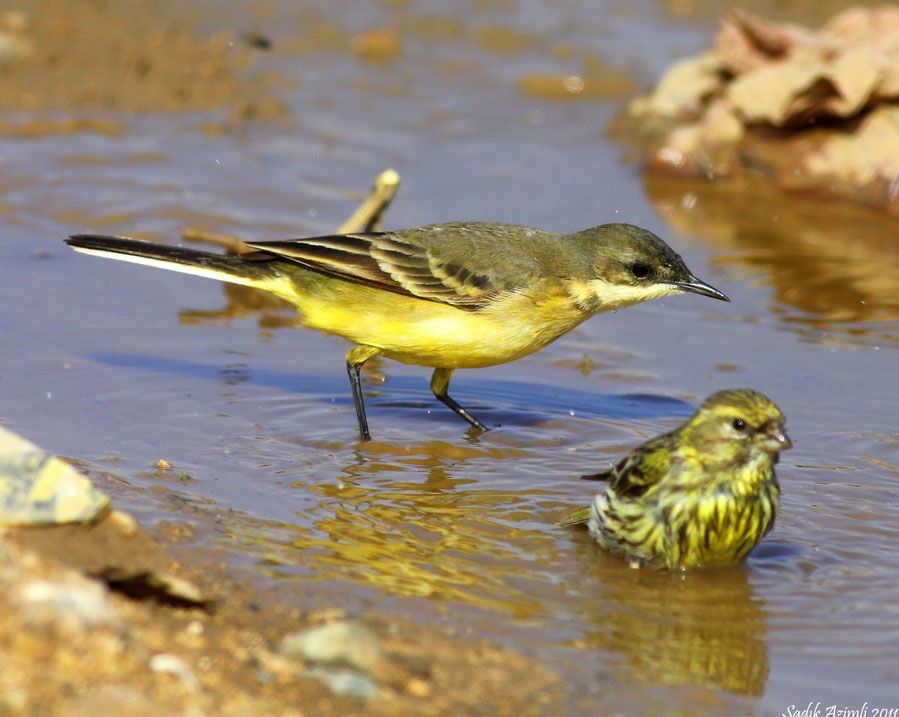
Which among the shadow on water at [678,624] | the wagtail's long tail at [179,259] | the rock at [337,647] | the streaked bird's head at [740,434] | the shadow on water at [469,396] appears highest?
the wagtail's long tail at [179,259]

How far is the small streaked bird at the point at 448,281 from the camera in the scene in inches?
357

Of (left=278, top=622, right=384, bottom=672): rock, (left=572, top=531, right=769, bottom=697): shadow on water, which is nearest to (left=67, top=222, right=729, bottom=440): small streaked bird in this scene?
(left=572, top=531, right=769, bottom=697): shadow on water

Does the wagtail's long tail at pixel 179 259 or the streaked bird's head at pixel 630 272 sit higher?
the streaked bird's head at pixel 630 272

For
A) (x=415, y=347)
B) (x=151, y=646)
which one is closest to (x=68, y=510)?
(x=151, y=646)

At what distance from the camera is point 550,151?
15.8m

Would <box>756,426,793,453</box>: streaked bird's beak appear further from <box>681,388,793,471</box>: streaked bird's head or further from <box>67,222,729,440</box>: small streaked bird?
Answer: <box>67,222,729,440</box>: small streaked bird

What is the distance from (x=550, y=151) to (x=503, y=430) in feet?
23.0

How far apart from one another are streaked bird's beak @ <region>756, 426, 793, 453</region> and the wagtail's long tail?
396 centimetres

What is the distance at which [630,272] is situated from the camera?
9.30 meters

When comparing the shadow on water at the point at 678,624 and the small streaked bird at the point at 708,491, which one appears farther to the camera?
the small streaked bird at the point at 708,491

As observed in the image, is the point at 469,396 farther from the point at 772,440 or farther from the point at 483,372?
the point at 772,440

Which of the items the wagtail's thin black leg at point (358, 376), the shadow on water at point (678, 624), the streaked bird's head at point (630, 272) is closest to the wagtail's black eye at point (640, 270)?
the streaked bird's head at point (630, 272)

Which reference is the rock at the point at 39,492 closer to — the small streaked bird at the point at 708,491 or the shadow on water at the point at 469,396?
the small streaked bird at the point at 708,491

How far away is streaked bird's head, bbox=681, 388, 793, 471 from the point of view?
6820 mm
